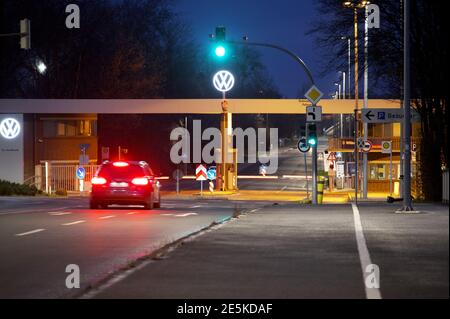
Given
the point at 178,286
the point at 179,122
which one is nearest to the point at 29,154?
the point at 179,122

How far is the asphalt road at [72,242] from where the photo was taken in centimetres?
1217

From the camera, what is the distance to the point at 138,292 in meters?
10.5

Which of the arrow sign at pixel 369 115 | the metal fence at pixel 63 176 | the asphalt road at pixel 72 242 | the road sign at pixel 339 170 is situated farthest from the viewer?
the road sign at pixel 339 170

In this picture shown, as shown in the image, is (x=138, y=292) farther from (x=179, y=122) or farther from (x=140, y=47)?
(x=179, y=122)

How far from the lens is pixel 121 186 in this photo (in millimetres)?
30188

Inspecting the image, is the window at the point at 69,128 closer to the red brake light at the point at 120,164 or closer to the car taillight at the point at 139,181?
the red brake light at the point at 120,164

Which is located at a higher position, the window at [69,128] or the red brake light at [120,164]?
the window at [69,128]

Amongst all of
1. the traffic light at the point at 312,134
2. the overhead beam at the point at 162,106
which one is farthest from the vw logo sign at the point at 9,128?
the traffic light at the point at 312,134

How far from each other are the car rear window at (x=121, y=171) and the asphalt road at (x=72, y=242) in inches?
98.5

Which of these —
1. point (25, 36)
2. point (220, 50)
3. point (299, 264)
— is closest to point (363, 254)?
point (299, 264)

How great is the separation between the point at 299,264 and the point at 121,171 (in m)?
18.3

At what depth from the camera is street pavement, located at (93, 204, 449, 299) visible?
1036cm

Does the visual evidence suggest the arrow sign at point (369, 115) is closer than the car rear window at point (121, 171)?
No

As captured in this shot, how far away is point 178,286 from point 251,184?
72215 millimetres
